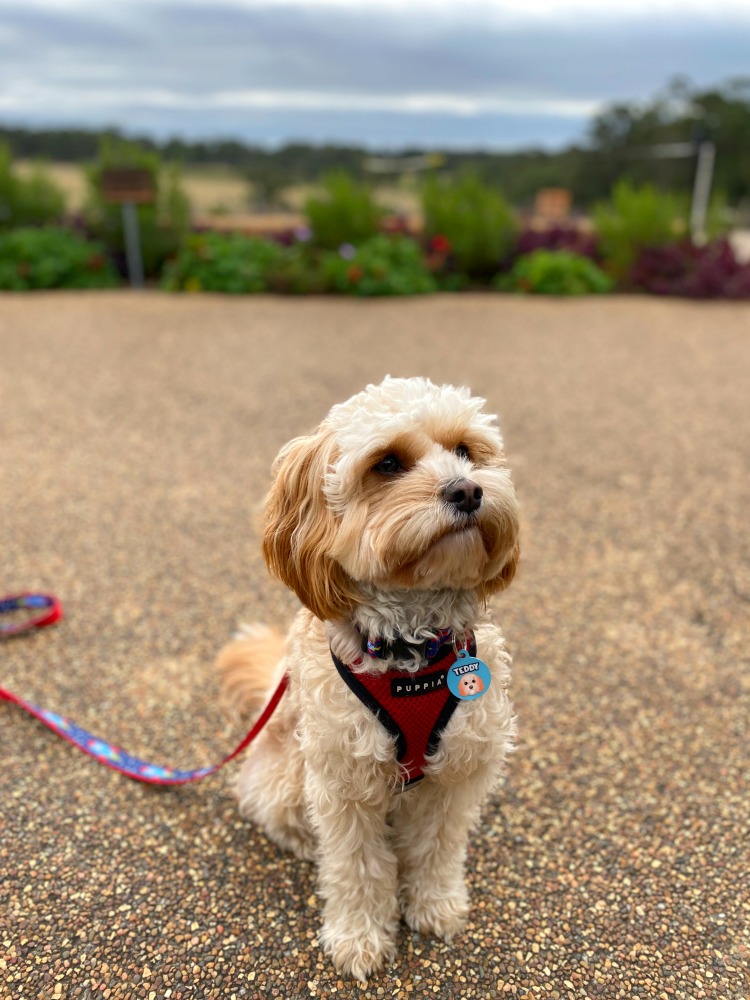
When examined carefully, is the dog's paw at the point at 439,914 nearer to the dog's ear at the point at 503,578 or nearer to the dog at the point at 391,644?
the dog at the point at 391,644

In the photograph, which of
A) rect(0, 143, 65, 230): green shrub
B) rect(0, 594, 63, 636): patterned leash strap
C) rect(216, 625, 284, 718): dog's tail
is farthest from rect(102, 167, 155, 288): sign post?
rect(216, 625, 284, 718): dog's tail

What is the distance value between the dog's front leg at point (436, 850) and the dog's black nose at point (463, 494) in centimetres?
105

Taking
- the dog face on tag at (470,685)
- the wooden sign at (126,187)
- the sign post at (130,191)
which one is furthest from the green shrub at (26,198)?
the dog face on tag at (470,685)

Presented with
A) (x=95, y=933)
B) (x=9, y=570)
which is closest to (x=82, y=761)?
(x=95, y=933)

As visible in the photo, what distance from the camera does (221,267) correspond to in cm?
1255

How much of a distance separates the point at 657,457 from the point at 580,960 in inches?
203

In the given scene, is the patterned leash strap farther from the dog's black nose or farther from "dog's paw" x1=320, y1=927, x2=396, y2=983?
the dog's black nose

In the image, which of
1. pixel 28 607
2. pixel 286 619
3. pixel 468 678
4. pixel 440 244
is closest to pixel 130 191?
pixel 440 244

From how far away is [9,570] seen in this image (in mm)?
4949

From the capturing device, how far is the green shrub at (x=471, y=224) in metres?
13.3

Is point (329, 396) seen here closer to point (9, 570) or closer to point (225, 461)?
point (225, 461)

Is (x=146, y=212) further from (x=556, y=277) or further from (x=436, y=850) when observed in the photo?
(x=436, y=850)

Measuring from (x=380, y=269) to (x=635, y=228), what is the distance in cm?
473

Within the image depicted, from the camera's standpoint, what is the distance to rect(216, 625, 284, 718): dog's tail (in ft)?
11.2
